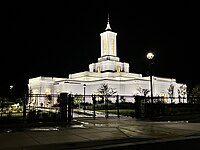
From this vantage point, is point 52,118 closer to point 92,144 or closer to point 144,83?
point 92,144

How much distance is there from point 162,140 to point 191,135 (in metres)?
2.56

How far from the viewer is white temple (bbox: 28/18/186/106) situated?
277 ft

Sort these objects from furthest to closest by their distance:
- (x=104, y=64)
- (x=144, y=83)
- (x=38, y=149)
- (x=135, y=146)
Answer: (x=104, y=64) < (x=144, y=83) < (x=135, y=146) < (x=38, y=149)

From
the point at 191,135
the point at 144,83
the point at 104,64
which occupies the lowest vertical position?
the point at 191,135

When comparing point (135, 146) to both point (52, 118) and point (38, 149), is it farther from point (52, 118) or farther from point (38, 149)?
point (52, 118)

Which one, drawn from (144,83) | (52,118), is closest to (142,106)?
(52,118)

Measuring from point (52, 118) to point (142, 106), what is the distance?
954 centimetres

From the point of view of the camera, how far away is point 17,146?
10984 mm

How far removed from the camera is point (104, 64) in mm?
91062

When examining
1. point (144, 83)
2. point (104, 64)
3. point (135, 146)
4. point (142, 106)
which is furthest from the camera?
point (104, 64)

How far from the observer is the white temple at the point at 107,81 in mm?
84438

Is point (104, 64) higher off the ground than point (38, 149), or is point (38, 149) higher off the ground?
point (104, 64)

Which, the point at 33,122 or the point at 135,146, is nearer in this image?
the point at 135,146

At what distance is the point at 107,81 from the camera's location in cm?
8344
